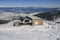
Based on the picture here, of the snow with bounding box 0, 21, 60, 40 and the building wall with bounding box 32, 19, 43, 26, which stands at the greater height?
the building wall with bounding box 32, 19, 43, 26

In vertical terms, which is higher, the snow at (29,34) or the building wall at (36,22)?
the building wall at (36,22)

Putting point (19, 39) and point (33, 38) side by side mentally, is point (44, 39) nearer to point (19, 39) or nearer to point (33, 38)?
point (33, 38)

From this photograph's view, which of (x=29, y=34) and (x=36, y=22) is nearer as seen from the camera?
(x=29, y=34)

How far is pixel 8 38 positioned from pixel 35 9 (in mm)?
11913

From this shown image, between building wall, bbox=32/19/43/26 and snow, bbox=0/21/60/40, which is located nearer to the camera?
snow, bbox=0/21/60/40

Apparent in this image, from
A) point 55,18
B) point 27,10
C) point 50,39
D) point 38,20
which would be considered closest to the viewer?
point 50,39

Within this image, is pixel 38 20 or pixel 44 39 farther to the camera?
pixel 38 20

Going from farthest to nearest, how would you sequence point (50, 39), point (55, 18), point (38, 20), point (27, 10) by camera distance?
1. point (27, 10)
2. point (55, 18)
3. point (38, 20)
4. point (50, 39)

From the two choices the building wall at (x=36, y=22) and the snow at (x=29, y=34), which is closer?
the snow at (x=29, y=34)

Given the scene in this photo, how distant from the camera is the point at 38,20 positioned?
7.98 meters

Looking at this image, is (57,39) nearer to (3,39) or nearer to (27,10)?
(3,39)

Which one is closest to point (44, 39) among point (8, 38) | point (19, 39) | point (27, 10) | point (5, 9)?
point (19, 39)

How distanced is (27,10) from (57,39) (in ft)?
38.1

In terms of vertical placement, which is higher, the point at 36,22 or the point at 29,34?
the point at 36,22
